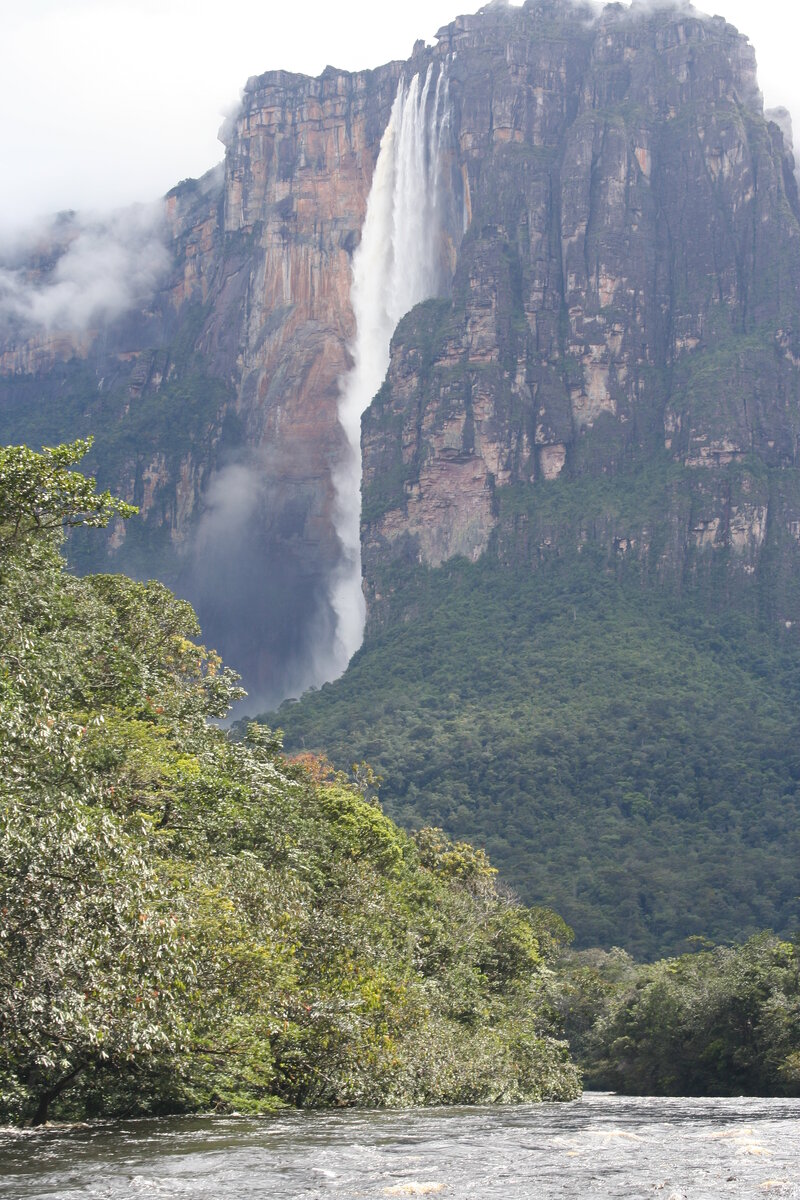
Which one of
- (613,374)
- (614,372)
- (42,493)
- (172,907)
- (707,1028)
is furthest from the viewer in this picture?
(614,372)

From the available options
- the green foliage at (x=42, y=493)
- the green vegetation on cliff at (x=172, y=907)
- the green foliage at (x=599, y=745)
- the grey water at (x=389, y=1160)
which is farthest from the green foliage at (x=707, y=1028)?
the green foliage at (x=42, y=493)

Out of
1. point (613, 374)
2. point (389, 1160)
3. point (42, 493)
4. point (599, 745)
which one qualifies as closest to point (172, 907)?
point (389, 1160)

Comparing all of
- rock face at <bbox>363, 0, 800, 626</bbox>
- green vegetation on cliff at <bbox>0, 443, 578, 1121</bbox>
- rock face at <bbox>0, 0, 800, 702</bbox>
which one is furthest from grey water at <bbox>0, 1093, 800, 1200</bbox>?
rock face at <bbox>363, 0, 800, 626</bbox>

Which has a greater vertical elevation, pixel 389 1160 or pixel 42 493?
pixel 42 493

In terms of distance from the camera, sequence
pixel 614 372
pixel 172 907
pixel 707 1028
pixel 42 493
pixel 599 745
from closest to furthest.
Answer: pixel 172 907
pixel 42 493
pixel 707 1028
pixel 599 745
pixel 614 372

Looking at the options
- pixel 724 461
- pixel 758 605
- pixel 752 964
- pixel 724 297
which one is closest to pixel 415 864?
pixel 752 964

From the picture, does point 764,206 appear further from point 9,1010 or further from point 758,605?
point 9,1010

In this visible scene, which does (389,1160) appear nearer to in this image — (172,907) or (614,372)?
(172,907)
